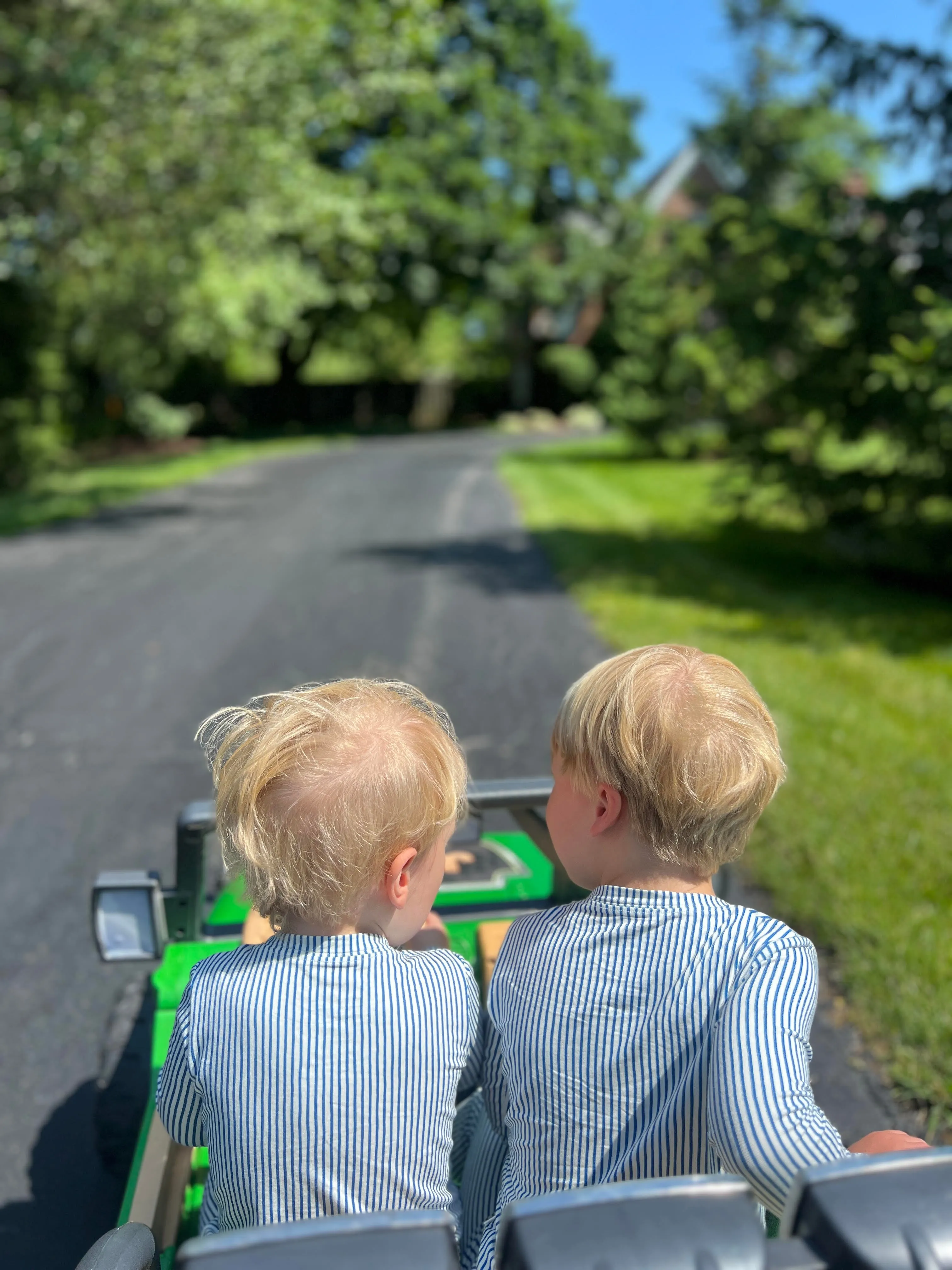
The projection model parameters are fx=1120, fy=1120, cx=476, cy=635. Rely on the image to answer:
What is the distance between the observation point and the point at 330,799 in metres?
1.46

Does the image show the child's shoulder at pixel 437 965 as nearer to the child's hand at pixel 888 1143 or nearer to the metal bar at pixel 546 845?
the child's hand at pixel 888 1143

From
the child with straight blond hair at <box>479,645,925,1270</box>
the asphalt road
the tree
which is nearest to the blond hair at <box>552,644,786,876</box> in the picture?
the child with straight blond hair at <box>479,645,925,1270</box>

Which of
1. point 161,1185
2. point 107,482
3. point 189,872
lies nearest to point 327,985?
point 161,1185

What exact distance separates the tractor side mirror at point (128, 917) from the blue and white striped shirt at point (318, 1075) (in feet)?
2.51

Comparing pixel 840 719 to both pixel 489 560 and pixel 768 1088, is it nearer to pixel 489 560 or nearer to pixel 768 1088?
pixel 768 1088

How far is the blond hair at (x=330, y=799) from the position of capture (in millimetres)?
1463

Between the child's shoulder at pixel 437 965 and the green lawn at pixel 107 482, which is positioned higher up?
the child's shoulder at pixel 437 965

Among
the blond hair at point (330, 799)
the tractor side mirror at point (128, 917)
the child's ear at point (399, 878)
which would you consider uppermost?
the blond hair at point (330, 799)

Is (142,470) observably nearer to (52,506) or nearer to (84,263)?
(52,506)

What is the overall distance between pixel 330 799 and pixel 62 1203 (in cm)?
162

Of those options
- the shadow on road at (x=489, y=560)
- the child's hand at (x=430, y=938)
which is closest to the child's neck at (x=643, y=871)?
the child's hand at (x=430, y=938)

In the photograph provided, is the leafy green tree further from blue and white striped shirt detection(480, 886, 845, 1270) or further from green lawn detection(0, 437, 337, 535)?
blue and white striped shirt detection(480, 886, 845, 1270)

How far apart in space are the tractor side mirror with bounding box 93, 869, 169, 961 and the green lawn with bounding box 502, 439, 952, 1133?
Result: 1.88 meters

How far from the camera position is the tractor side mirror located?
229cm
